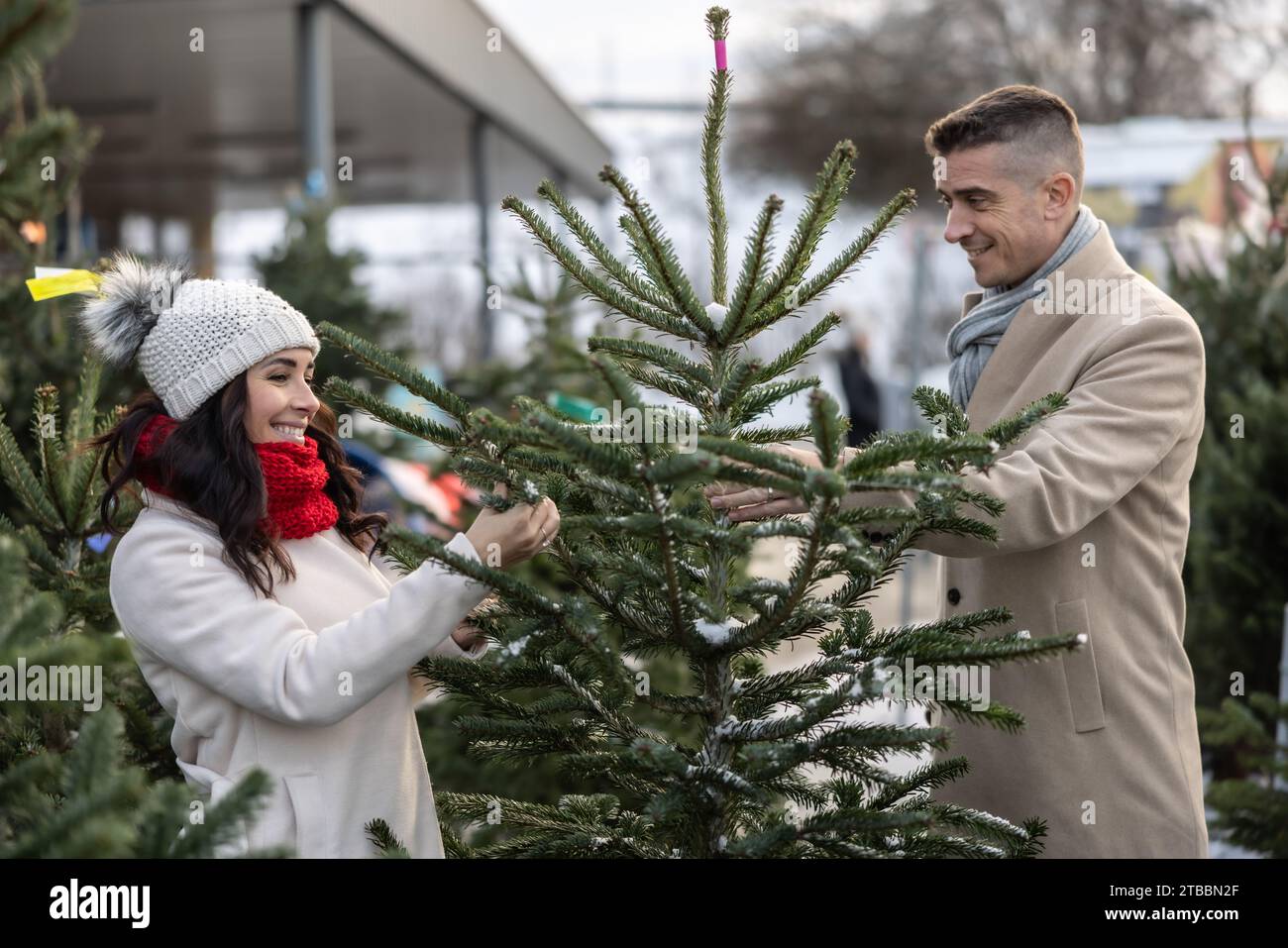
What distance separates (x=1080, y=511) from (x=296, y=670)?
1.48 meters

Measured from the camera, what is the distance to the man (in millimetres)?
2578

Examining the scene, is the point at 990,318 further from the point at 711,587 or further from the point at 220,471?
the point at 220,471

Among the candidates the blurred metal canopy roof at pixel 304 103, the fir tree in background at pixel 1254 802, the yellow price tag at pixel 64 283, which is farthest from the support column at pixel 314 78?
the fir tree in background at pixel 1254 802

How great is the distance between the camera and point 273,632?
219cm

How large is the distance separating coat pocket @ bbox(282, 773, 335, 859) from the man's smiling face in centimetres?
174

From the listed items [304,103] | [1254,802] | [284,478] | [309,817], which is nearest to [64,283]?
[284,478]

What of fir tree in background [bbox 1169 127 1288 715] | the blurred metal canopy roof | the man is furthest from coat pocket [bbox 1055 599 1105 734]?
the blurred metal canopy roof

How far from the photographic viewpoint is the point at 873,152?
105 ft

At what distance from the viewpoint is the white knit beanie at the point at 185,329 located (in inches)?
94.3

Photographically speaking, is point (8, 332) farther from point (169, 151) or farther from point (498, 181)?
point (498, 181)

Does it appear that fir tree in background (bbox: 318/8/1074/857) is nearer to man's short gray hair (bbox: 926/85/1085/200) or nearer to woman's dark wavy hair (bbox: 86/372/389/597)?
woman's dark wavy hair (bbox: 86/372/389/597)

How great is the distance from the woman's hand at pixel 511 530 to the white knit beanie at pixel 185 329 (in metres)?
0.60

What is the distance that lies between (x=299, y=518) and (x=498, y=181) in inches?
827

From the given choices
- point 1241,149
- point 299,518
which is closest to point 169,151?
point 1241,149
